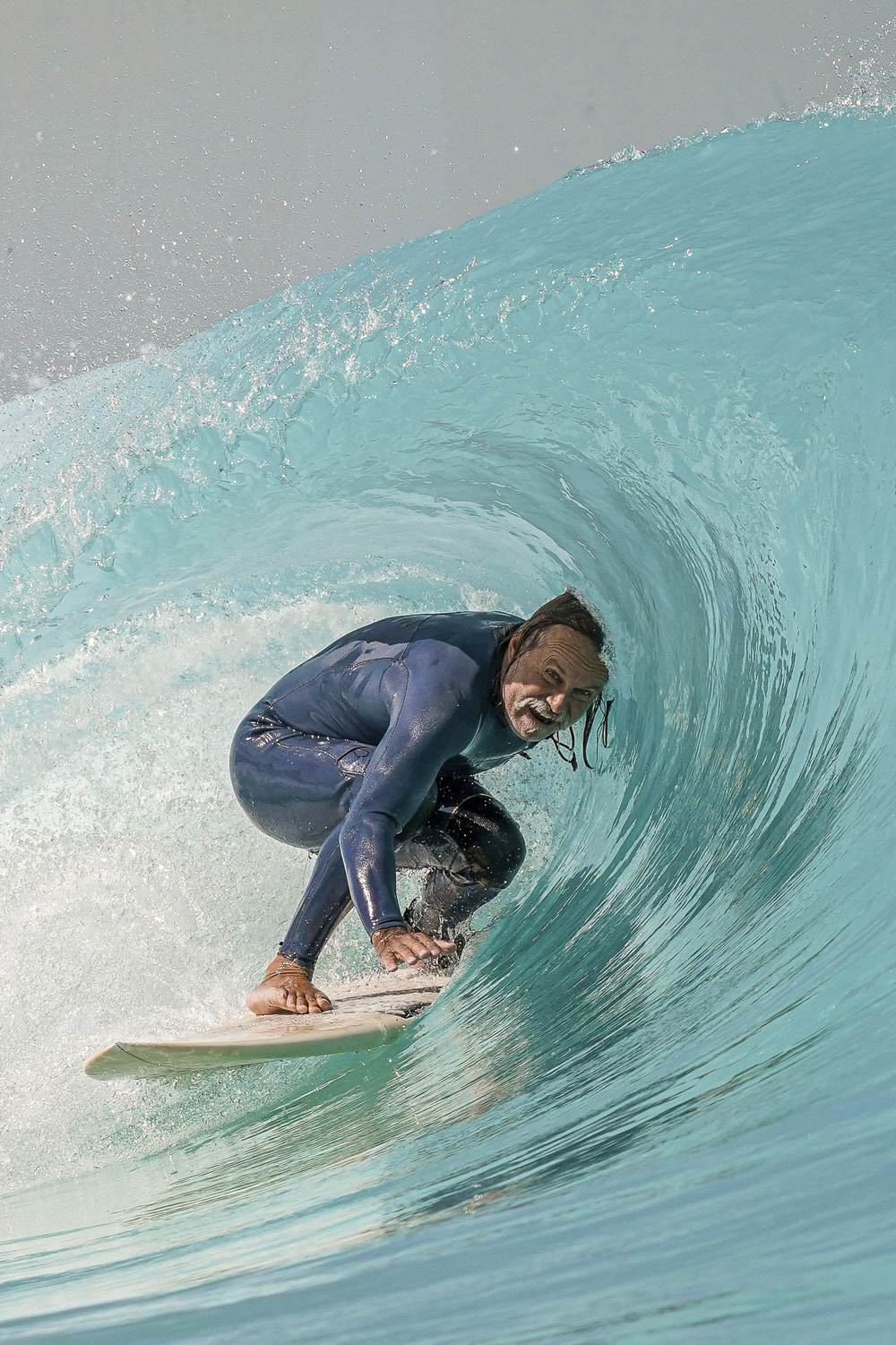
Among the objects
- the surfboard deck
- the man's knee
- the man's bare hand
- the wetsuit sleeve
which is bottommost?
the surfboard deck

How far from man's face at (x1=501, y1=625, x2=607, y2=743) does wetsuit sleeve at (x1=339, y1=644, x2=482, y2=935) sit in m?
0.09

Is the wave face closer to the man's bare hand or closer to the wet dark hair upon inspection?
the man's bare hand

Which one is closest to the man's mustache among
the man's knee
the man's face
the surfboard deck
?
the man's face

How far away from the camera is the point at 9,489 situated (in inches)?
163

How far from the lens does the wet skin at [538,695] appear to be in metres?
2.28

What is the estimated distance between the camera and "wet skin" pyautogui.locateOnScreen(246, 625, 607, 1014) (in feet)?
7.48

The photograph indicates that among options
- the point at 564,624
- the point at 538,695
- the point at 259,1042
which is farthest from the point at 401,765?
the point at 259,1042

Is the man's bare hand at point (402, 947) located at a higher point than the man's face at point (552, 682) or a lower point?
lower

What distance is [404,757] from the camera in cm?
216

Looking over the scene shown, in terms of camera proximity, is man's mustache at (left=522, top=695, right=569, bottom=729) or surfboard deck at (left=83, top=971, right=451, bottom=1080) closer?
surfboard deck at (left=83, top=971, right=451, bottom=1080)

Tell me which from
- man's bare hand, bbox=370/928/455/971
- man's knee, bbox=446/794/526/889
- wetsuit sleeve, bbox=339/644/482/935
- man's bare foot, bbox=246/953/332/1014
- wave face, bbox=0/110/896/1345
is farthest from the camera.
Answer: man's knee, bbox=446/794/526/889

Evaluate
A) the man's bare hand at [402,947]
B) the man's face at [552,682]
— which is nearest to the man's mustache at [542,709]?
the man's face at [552,682]

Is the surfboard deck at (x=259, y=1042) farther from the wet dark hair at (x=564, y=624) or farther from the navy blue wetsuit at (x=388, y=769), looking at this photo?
the wet dark hair at (x=564, y=624)

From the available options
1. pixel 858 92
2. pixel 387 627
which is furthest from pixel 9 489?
pixel 858 92
